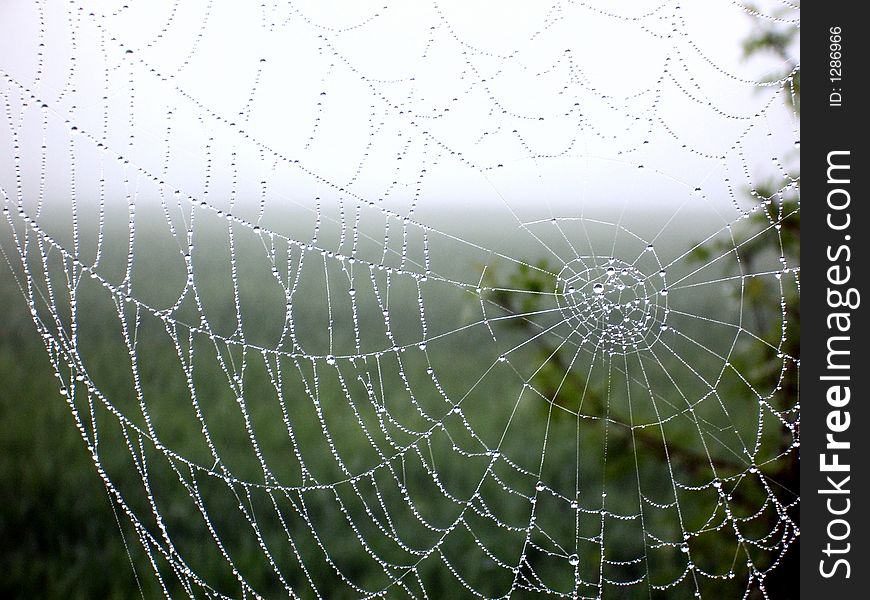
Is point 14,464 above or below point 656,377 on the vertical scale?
below

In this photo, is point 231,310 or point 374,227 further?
point 231,310

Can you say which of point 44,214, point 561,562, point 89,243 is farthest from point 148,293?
point 561,562
